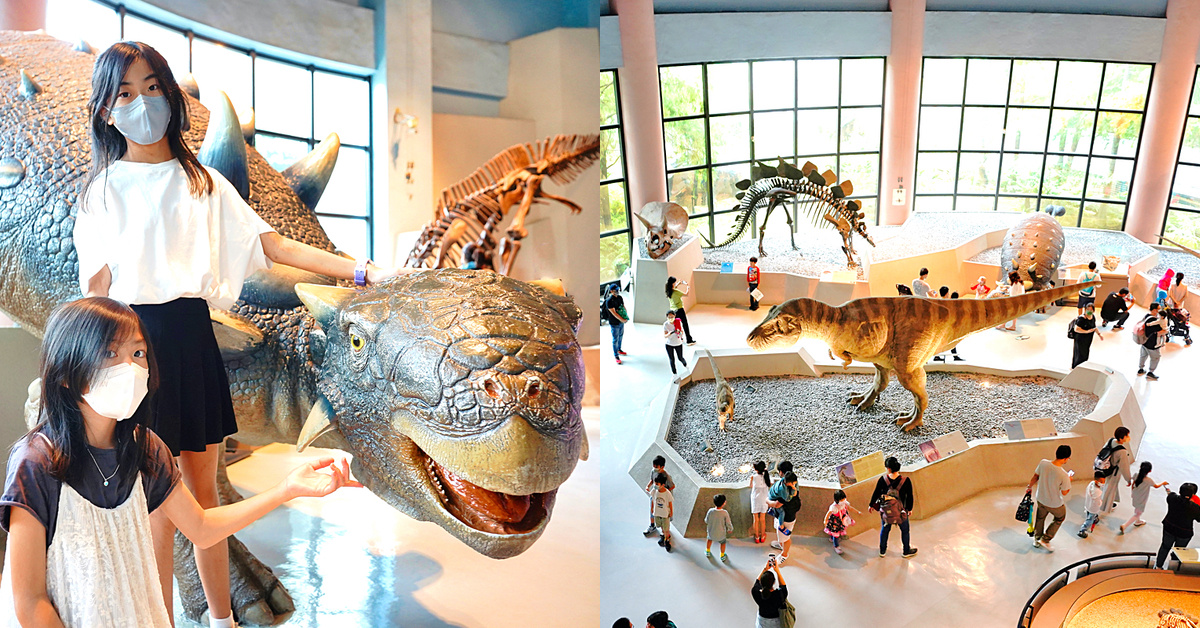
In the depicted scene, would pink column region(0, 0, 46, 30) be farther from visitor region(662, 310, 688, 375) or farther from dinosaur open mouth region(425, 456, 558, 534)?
visitor region(662, 310, 688, 375)

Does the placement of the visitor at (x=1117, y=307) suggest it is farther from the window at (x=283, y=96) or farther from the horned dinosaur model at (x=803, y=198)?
the window at (x=283, y=96)

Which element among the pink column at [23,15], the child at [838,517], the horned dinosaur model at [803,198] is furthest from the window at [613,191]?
the pink column at [23,15]

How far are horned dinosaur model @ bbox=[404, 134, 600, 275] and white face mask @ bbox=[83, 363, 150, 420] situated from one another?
3.59 ft

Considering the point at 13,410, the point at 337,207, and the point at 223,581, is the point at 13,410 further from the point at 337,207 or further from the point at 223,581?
the point at 337,207

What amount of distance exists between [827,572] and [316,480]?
14.6ft

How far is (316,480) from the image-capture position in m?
1.86

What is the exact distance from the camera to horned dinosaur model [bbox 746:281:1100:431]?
6613 millimetres

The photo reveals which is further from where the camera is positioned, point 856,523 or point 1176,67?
point 1176,67

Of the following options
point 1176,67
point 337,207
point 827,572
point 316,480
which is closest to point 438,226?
point 337,207

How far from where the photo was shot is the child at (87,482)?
1.62 meters

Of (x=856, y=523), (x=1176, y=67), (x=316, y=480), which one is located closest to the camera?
(x=316, y=480)

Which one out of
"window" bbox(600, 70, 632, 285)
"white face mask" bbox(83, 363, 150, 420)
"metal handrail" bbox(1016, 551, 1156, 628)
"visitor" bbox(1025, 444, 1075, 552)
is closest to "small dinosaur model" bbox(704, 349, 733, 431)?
"visitor" bbox(1025, 444, 1075, 552)

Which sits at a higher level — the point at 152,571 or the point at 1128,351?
the point at 152,571

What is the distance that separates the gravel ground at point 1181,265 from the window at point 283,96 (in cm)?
922
